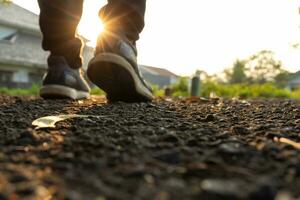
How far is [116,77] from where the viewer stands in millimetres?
2404

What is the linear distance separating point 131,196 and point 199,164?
0.71 ft

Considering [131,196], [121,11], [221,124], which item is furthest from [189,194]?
[121,11]

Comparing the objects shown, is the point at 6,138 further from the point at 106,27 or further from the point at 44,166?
the point at 106,27

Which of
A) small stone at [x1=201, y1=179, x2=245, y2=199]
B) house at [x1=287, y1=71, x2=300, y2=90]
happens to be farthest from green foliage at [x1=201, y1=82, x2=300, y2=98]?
house at [x1=287, y1=71, x2=300, y2=90]

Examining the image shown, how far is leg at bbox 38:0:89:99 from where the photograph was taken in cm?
272

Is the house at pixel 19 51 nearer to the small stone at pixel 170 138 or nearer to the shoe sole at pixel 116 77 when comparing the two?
the shoe sole at pixel 116 77

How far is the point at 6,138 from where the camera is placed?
1.13 metres

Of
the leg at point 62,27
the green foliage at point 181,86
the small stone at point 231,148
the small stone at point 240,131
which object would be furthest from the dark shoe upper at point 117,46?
the green foliage at point 181,86

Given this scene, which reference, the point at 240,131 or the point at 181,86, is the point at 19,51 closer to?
the point at 181,86

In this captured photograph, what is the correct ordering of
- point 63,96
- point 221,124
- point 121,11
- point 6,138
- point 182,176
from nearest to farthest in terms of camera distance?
point 182,176, point 6,138, point 221,124, point 121,11, point 63,96

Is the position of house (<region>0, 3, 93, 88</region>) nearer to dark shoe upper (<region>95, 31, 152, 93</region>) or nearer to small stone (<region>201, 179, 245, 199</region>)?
dark shoe upper (<region>95, 31, 152, 93</region>)

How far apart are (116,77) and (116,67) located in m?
0.08

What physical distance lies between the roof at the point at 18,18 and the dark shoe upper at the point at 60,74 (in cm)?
1765

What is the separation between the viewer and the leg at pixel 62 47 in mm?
2723
